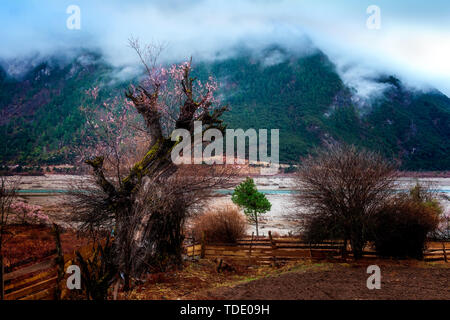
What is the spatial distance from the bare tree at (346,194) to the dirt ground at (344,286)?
1936 mm

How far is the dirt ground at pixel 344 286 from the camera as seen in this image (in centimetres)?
964

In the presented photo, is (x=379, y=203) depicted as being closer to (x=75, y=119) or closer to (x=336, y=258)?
(x=336, y=258)

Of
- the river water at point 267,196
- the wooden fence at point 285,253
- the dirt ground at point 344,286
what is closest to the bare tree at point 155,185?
the river water at point 267,196

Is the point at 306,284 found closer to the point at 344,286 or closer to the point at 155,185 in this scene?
the point at 344,286

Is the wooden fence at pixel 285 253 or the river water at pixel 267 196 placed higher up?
the river water at pixel 267 196

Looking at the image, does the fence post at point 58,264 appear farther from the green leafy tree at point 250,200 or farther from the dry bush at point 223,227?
the green leafy tree at point 250,200

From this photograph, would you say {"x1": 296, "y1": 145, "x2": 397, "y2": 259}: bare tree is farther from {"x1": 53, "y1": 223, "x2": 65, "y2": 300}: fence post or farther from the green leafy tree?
the green leafy tree

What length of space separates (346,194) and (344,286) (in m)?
7.51

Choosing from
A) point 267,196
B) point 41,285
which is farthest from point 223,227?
point 267,196

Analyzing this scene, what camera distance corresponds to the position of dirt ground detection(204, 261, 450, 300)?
9641 mm

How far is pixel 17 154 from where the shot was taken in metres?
112

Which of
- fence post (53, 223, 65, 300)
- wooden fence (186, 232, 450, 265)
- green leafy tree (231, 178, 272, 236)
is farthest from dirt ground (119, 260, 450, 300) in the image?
green leafy tree (231, 178, 272, 236)
